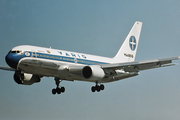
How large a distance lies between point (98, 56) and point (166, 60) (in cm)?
992

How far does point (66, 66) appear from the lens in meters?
33.7

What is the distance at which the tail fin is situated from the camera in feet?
146

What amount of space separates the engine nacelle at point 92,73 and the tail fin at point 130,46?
8.99m

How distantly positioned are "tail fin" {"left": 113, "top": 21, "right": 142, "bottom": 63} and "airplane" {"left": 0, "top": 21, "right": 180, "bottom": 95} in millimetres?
4818

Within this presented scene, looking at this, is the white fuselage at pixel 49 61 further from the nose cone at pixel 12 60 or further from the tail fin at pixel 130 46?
the tail fin at pixel 130 46

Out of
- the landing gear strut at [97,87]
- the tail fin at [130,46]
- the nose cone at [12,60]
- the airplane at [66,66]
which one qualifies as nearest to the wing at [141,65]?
the airplane at [66,66]

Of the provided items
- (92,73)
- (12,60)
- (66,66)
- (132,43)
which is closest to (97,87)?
(92,73)

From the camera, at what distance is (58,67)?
3347 centimetres

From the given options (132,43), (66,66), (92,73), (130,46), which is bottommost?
(92,73)

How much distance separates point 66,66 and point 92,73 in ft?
9.80

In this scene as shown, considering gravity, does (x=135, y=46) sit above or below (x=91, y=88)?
above

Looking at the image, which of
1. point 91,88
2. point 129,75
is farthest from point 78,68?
point 129,75

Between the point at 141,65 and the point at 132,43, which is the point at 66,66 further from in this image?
the point at 132,43

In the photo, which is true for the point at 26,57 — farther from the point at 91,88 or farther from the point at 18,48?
the point at 91,88
